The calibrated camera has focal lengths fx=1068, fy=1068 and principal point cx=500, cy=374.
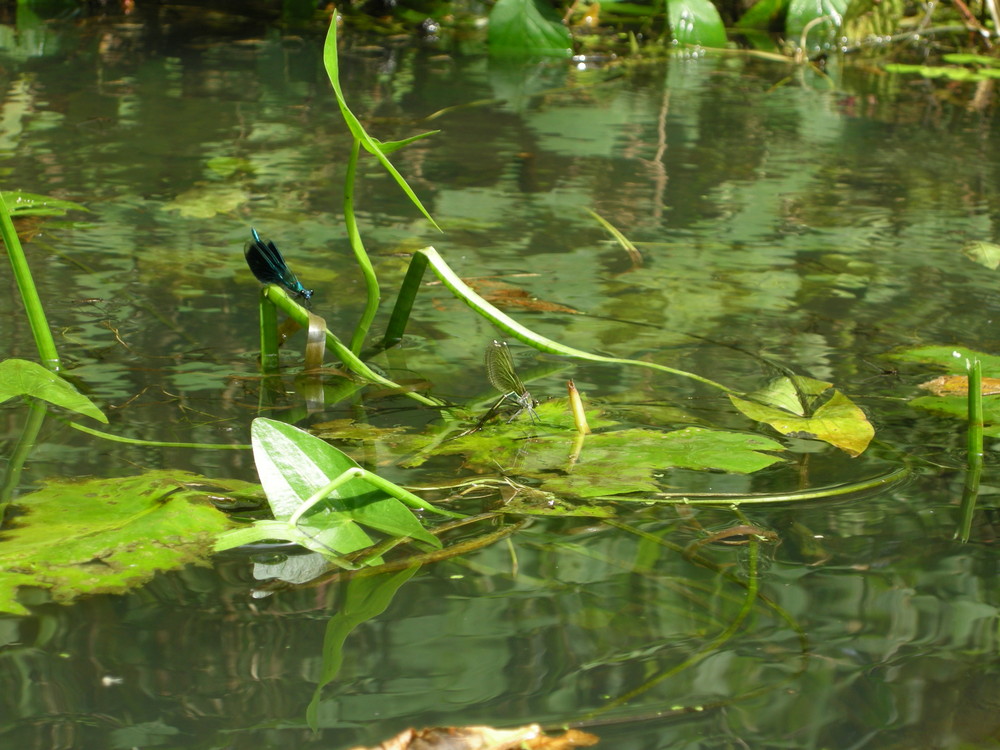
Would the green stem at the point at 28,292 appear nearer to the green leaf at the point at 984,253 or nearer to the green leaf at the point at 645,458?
the green leaf at the point at 645,458

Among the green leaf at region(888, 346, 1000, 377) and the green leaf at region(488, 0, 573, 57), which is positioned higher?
the green leaf at region(488, 0, 573, 57)

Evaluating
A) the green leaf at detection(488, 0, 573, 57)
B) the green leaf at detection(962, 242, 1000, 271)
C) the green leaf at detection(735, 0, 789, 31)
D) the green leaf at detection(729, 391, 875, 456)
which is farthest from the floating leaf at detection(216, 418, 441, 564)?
the green leaf at detection(735, 0, 789, 31)

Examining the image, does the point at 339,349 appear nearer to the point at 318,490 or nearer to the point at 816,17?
the point at 318,490

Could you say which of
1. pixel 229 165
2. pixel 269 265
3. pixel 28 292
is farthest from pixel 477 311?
pixel 229 165

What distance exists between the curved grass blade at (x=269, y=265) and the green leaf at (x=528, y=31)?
286 cm

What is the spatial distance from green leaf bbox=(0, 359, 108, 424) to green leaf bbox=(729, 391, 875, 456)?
621mm

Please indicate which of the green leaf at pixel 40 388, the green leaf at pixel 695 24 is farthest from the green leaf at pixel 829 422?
the green leaf at pixel 695 24

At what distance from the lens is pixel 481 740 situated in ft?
1.97

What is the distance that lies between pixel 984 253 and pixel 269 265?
A: 113cm

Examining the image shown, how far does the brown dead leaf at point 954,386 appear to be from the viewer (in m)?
1.12

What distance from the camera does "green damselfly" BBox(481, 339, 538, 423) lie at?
100 cm

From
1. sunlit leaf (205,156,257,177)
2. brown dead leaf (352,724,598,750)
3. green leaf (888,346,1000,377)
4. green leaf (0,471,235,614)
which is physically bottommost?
brown dead leaf (352,724,598,750)

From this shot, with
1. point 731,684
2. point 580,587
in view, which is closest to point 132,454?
point 580,587

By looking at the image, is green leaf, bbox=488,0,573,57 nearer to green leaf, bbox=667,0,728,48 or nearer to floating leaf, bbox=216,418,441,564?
green leaf, bbox=667,0,728,48
